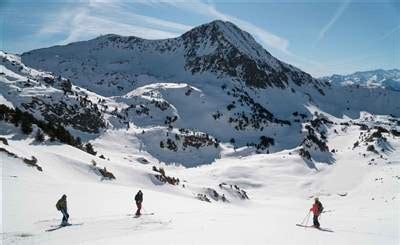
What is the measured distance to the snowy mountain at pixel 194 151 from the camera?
22.3 meters

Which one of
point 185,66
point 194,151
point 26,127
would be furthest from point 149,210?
point 185,66

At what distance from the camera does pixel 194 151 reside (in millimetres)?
100500

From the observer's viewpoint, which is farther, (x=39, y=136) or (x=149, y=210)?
(x=39, y=136)

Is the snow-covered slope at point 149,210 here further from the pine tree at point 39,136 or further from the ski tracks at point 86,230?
the pine tree at point 39,136

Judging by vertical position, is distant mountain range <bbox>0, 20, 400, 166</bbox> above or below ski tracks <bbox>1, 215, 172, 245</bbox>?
above

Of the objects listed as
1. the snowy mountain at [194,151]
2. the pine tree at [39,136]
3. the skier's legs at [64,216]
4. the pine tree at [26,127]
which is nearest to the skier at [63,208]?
the skier's legs at [64,216]

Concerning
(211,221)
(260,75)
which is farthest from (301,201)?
(260,75)

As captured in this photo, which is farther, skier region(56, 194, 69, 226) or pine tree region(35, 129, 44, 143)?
pine tree region(35, 129, 44, 143)

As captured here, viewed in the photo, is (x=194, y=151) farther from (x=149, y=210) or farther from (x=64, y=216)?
(x=64, y=216)

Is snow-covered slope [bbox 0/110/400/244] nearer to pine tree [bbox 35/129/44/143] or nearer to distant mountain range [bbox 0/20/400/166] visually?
pine tree [bbox 35/129/44/143]

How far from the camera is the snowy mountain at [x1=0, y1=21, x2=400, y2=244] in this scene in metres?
22.3

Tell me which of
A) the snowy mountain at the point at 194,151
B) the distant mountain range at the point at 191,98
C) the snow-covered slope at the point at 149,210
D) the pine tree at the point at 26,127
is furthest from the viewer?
the distant mountain range at the point at 191,98

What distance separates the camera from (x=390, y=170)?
7369cm

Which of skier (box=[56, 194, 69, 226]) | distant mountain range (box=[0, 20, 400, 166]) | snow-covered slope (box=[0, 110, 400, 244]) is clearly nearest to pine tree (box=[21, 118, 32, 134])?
snow-covered slope (box=[0, 110, 400, 244])
